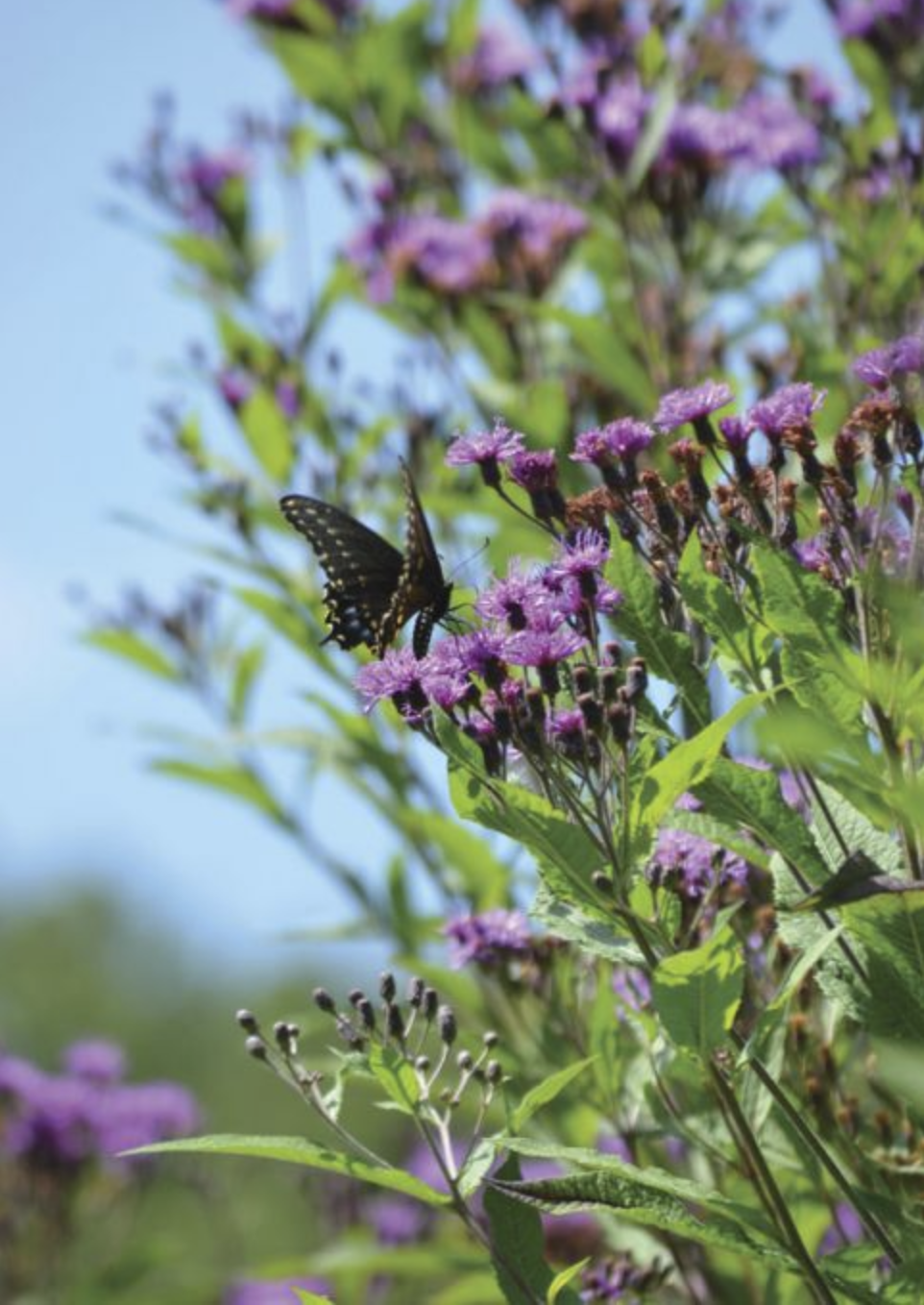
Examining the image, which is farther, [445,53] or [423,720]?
[445,53]

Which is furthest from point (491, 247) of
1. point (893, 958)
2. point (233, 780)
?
point (893, 958)

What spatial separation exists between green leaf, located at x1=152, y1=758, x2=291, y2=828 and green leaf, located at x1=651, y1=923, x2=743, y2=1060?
2168 mm

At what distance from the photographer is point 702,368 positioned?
3631 mm

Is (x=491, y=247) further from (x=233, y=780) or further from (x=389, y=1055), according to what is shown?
(x=389, y=1055)

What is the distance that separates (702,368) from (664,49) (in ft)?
2.36

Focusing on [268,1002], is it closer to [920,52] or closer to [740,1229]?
[920,52]

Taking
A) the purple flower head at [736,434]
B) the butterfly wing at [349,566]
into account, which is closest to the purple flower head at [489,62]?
the butterfly wing at [349,566]

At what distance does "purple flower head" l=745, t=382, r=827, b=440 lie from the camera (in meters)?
1.89

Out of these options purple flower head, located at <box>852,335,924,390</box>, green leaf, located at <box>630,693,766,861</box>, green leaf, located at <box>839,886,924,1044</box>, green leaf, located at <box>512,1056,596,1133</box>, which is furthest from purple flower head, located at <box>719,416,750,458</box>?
green leaf, located at <box>512,1056,596,1133</box>

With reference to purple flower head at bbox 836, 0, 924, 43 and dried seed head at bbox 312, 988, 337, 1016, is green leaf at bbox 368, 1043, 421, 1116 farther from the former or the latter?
purple flower head at bbox 836, 0, 924, 43

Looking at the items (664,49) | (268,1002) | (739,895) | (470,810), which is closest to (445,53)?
(664,49)

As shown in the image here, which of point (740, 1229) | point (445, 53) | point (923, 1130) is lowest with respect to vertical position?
point (740, 1229)

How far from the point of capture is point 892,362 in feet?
6.44

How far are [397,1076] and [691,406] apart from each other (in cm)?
75
